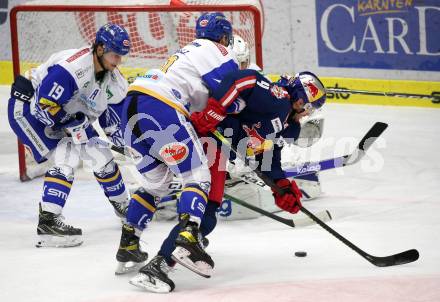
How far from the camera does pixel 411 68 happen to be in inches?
313

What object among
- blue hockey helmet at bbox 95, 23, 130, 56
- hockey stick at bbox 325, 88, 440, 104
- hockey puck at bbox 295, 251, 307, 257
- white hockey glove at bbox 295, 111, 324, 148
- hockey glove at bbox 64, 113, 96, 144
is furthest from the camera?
hockey stick at bbox 325, 88, 440, 104

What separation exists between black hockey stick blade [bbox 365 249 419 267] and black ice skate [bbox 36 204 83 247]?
165 cm

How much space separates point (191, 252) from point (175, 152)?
48cm

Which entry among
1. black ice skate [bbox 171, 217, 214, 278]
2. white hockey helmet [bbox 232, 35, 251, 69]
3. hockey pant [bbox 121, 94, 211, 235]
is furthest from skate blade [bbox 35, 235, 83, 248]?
white hockey helmet [bbox 232, 35, 251, 69]

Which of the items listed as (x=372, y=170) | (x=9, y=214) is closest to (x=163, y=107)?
(x=9, y=214)

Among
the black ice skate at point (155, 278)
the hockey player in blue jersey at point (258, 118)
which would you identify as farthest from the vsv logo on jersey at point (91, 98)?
the black ice skate at point (155, 278)

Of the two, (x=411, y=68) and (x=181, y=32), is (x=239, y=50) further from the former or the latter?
(x=411, y=68)

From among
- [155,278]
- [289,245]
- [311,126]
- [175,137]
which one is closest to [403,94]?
[311,126]

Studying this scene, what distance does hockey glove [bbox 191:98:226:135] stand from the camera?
4.27 meters

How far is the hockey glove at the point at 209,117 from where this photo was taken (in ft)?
14.0

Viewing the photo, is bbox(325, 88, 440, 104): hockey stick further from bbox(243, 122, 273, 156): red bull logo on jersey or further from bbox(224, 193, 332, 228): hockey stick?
bbox(243, 122, 273, 156): red bull logo on jersey

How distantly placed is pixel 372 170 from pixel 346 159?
102 centimetres

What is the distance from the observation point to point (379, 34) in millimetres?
8008

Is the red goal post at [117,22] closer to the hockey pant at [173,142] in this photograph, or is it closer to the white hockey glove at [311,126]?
the white hockey glove at [311,126]
